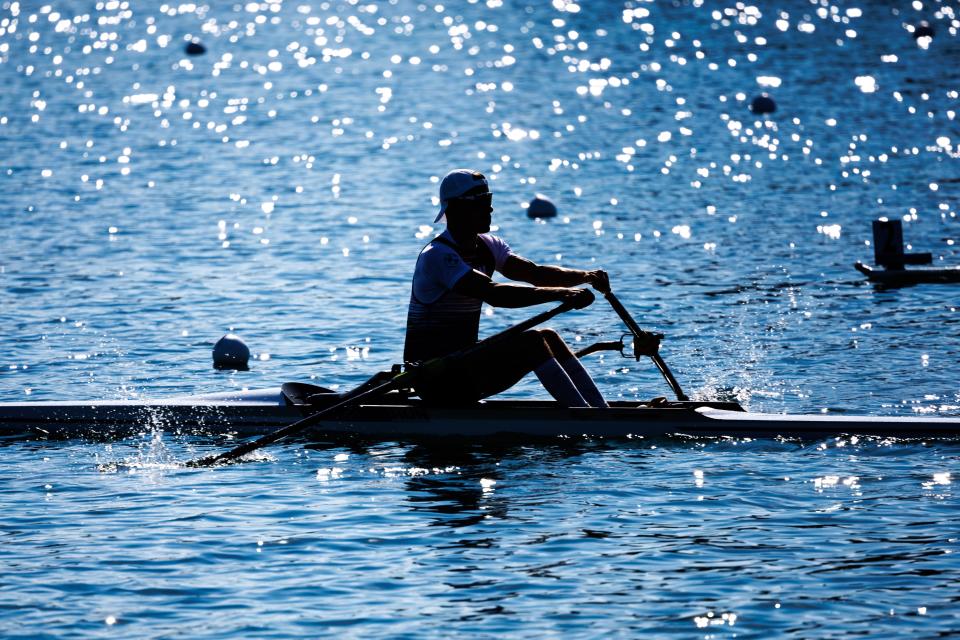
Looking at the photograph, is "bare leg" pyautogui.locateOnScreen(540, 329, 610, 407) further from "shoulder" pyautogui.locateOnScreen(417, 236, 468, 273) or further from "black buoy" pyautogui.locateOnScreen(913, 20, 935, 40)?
"black buoy" pyautogui.locateOnScreen(913, 20, 935, 40)

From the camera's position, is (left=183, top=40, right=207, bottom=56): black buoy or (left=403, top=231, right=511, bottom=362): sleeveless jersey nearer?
(left=403, top=231, right=511, bottom=362): sleeveless jersey

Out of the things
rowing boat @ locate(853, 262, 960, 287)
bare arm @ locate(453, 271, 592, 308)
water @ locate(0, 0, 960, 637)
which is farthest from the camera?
rowing boat @ locate(853, 262, 960, 287)

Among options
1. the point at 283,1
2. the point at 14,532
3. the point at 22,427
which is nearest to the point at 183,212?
the point at 22,427

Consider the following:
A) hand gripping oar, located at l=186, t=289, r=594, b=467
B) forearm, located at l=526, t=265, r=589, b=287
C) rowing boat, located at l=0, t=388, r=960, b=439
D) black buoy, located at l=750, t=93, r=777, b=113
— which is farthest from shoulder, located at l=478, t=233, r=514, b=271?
black buoy, located at l=750, t=93, r=777, b=113

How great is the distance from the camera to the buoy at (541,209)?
26.1 meters

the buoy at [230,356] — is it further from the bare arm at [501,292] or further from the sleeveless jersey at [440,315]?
the bare arm at [501,292]

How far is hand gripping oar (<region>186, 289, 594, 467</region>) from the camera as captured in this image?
11.4 m

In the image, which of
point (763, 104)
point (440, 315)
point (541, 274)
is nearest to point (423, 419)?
point (440, 315)

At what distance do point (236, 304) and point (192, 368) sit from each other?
11.8ft

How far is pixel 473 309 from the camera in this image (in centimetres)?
1194

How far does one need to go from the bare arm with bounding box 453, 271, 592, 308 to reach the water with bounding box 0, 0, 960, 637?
1.15 m

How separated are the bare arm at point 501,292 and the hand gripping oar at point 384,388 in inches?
3.8

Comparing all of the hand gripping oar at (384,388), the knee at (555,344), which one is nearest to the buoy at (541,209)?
the hand gripping oar at (384,388)

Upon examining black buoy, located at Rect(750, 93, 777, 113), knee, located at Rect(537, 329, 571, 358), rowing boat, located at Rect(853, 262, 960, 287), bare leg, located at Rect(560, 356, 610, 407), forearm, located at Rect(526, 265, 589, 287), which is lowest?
bare leg, located at Rect(560, 356, 610, 407)
